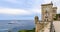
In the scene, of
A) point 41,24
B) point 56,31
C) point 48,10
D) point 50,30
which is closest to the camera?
point 50,30

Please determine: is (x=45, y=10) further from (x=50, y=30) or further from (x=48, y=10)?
(x=50, y=30)

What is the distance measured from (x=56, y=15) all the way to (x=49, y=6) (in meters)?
2.28

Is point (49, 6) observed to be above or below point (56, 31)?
above

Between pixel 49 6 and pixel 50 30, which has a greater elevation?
pixel 49 6

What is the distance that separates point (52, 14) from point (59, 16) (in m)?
2.35

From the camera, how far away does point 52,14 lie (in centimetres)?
3725

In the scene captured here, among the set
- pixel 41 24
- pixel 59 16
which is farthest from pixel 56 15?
pixel 41 24

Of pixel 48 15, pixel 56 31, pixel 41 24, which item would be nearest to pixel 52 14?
pixel 48 15

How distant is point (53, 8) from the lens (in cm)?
3703

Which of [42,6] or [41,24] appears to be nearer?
[41,24]

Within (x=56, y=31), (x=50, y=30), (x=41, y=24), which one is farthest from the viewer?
(x=41, y=24)

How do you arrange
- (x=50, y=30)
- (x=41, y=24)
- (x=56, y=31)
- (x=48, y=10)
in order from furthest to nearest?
1. (x=48, y=10)
2. (x=41, y=24)
3. (x=56, y=31)
4. (x=50, y=30)

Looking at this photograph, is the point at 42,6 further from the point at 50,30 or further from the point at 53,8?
the point at 50,30

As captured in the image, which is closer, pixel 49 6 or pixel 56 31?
pixel 56 31
